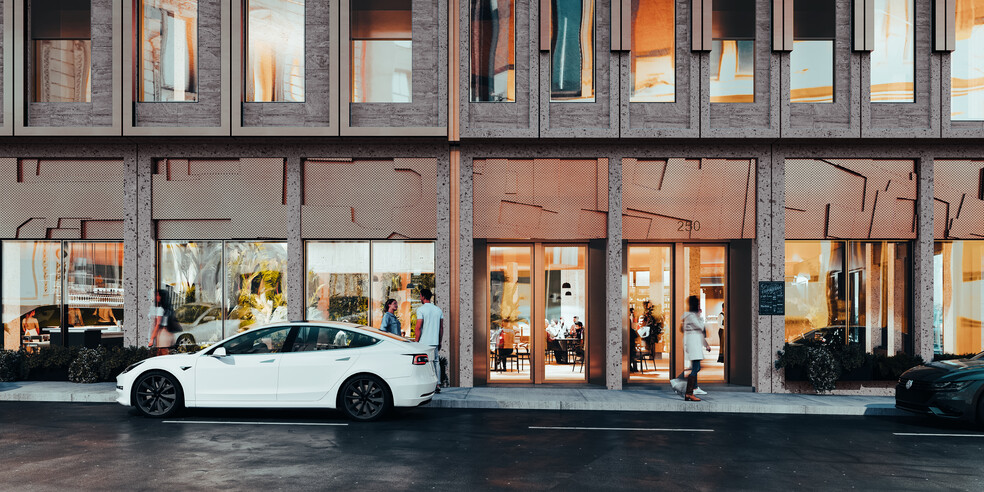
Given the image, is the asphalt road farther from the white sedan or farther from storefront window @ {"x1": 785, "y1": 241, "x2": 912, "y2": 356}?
storefront window @ {"x1": 785, "y1": 241, "x2": 912, "y2": 356}

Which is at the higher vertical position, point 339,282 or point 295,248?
point 295,248

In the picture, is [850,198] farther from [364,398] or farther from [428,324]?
[364,398]

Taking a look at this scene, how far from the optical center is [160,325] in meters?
15.2

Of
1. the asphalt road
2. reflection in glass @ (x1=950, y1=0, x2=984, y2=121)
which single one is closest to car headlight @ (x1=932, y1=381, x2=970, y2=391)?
the asphalt road

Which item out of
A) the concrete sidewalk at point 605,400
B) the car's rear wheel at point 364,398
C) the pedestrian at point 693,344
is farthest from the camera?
the pedestrian at point 693,344

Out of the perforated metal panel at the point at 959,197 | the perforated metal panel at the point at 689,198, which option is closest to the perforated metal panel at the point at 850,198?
the perforated metal panel at the point at 959,197

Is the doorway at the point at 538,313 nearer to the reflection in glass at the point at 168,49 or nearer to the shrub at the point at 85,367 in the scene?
the reflection in glass at the point at 168,49

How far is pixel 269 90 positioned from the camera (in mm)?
15594

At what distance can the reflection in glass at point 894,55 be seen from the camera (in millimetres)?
15227

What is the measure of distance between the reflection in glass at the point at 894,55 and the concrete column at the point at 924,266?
152 cm

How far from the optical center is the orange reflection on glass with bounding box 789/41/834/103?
15.2 metres

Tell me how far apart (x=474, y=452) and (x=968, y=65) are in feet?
44.6

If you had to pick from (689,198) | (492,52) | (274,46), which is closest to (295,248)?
(274,46)

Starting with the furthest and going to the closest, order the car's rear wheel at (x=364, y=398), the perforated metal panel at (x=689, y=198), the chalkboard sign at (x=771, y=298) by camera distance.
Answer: the perforated metal panel at (x=689, y=198) < the chalkboard sign at (x=771, y=298) < the car's rear wheel at (x=364, y=398)
